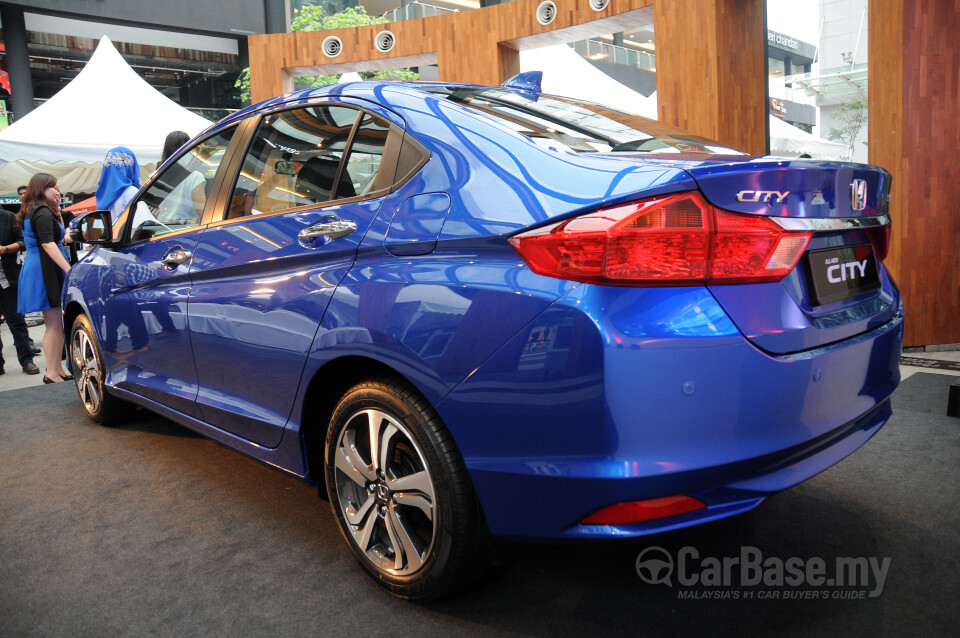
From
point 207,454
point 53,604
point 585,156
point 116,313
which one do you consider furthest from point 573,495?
point 116,313

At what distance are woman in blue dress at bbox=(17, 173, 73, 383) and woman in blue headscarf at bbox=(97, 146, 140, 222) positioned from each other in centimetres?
73

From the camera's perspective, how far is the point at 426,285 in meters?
1.90

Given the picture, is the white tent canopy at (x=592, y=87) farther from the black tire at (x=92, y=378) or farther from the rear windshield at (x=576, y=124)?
the rear windshield at (x=576, y=124)

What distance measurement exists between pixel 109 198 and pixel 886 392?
516 centimetres

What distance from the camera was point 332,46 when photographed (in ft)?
40.2

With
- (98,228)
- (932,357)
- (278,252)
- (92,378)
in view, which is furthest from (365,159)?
(932,357)

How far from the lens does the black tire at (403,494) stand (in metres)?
1.92

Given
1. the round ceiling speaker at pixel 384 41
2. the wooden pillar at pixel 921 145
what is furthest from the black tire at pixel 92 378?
the round ceiling speaker at pixel 384 41

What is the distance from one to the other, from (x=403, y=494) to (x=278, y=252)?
0.87m

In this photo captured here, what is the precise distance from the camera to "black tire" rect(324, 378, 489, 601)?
1915 mm

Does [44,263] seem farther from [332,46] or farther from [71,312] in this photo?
[332,46]

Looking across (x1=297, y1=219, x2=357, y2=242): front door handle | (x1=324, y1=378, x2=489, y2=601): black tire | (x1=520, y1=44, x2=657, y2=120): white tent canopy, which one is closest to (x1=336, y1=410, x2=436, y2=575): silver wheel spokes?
(x1=324, y1=378, x2=489, y2=601): black tire

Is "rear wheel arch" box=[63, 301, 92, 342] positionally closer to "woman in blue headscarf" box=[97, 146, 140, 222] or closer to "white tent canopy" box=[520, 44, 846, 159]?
"woman in blue headscarf" box=[97, 146, 140, 222]

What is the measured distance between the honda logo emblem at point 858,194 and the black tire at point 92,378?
357cm
